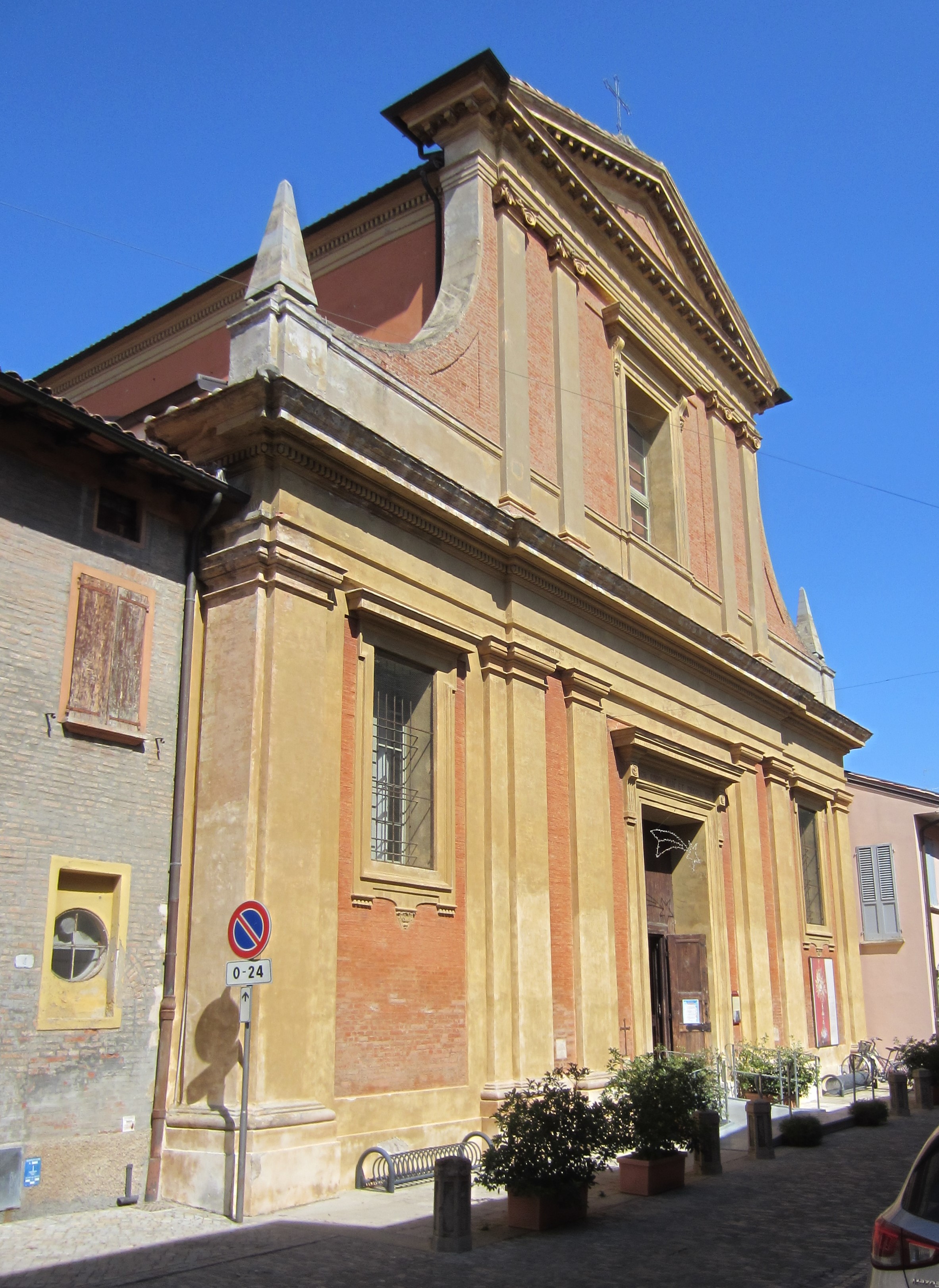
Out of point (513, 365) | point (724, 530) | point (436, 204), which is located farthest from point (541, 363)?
point (724, 530)

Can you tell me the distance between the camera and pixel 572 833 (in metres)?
15.0

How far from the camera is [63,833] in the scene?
31.9ft

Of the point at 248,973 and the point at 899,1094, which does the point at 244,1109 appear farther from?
the point at 899,1094

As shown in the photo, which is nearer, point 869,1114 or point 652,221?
point 869,1114

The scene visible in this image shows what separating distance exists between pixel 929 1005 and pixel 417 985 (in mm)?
17507

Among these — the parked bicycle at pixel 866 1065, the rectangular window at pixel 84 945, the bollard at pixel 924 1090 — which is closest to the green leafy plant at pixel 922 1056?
the bollard at pixel 924 1090

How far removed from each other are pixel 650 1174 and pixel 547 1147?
1.91m

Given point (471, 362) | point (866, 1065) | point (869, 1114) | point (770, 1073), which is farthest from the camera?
point (866, 1065)

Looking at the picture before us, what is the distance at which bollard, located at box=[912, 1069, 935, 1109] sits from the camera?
18.8 meters

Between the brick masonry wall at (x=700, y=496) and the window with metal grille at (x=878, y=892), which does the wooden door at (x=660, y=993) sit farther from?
the window with metal grille at (x=878, y=892)

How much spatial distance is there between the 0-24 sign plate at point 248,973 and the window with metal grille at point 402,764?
320 centimetres

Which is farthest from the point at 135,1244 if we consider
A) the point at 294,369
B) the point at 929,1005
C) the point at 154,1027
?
the point at 929,1005

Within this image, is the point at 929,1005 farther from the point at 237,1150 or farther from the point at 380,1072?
the point at 237,1150

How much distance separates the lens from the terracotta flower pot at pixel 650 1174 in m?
10.5
